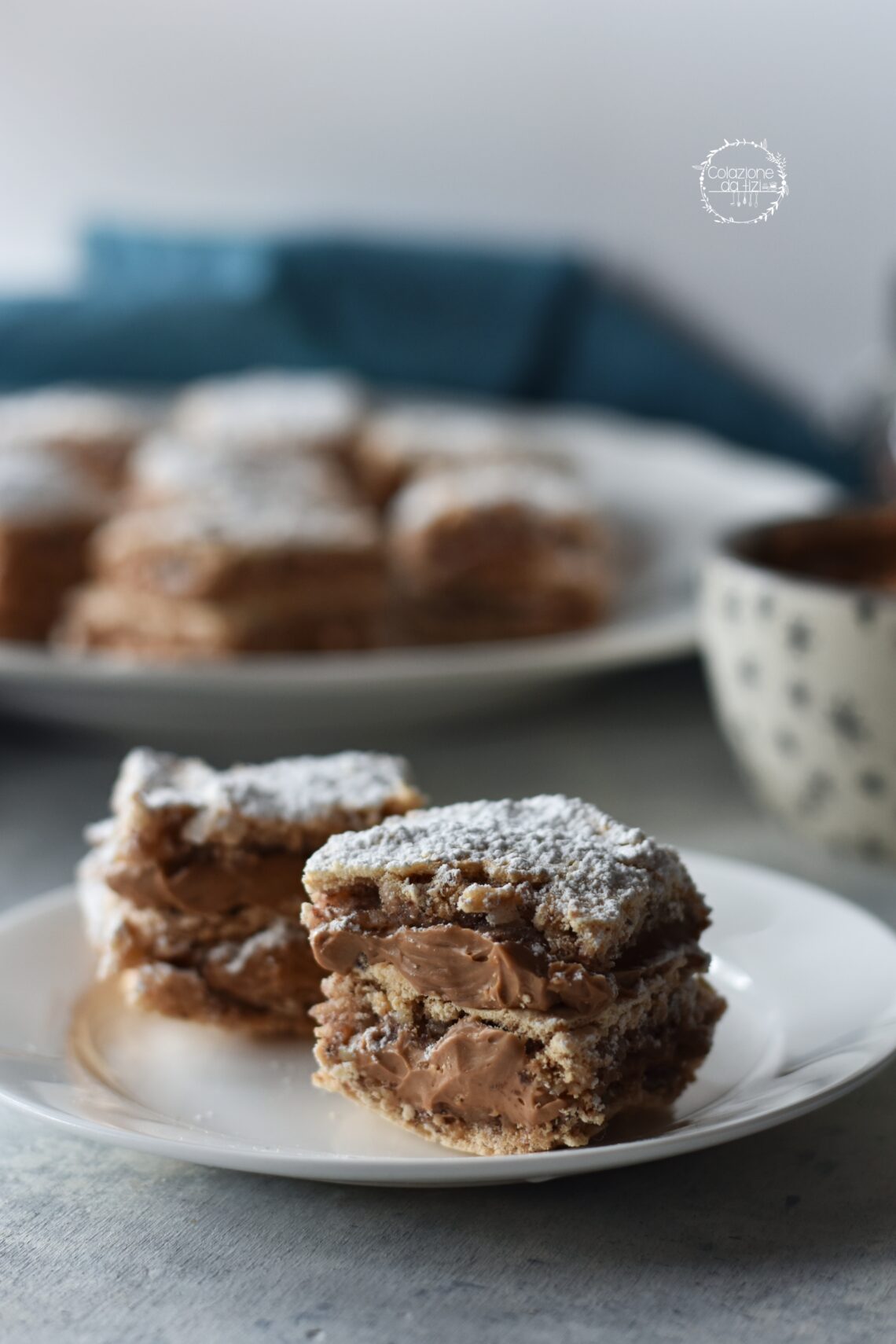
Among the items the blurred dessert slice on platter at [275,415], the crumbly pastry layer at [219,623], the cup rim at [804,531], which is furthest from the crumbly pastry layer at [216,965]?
the blurred dessert slice on platter at [275,415]

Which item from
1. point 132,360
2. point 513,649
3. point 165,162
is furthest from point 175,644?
point 165,162

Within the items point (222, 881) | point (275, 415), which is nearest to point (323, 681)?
point (222, 881)

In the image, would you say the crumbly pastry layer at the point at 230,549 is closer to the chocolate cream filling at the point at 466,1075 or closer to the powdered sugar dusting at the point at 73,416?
the powdered sugar dusting at the point at 73,416

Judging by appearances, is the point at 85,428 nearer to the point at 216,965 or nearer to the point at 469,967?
the point at 216,965

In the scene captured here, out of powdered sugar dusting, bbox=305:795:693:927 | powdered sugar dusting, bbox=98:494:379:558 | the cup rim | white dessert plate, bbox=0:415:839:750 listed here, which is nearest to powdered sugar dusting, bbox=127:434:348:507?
powdered sugar dusting, bbox=98:494:379:558

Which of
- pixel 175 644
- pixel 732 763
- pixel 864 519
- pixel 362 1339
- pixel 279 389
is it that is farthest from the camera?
pixel 279 389

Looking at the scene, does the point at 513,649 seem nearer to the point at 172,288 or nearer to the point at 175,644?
the point at 175,644
